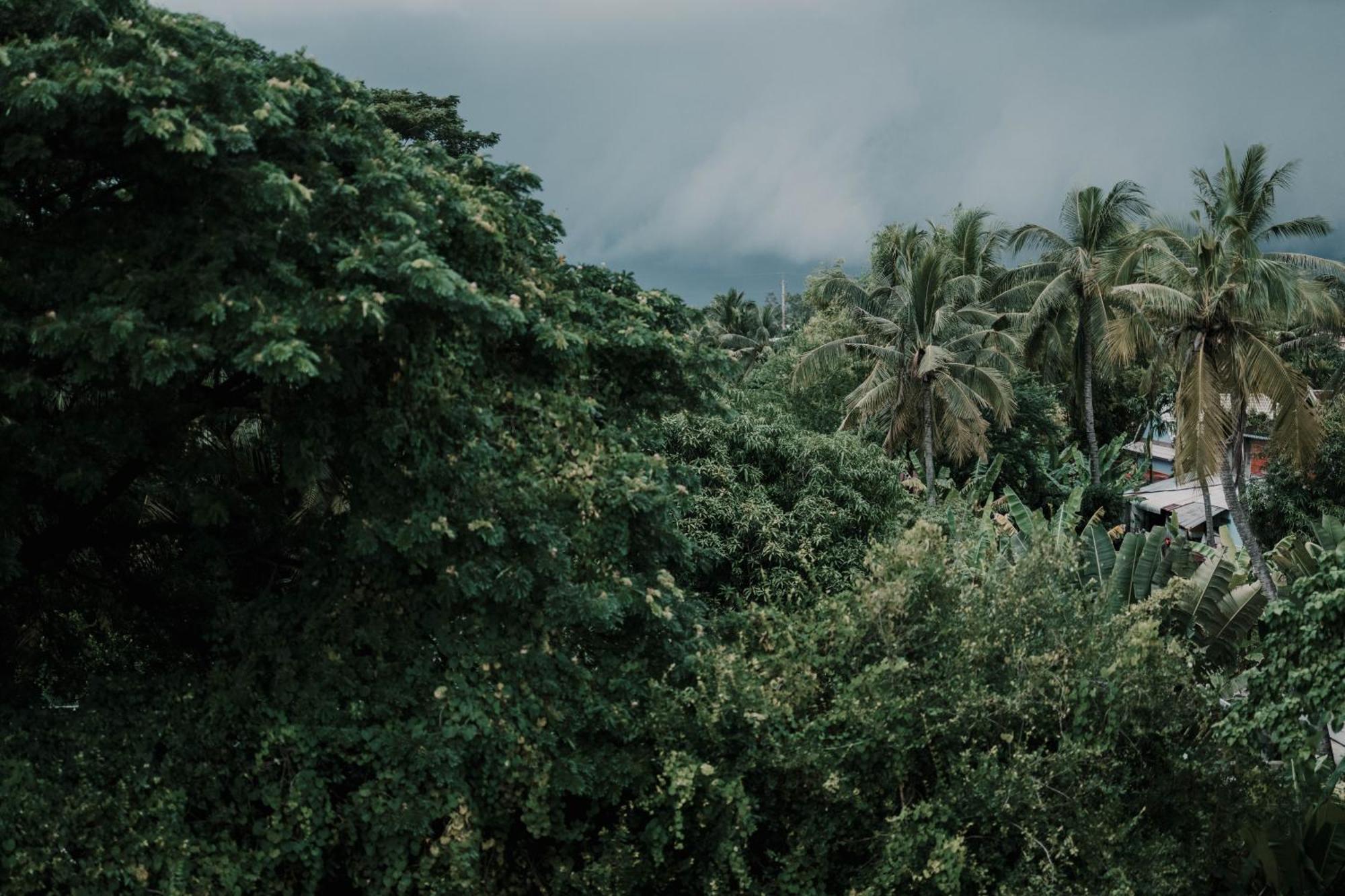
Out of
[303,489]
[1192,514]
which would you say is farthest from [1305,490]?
[303,489]

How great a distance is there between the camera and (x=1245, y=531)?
20047mm

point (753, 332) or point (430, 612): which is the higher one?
point (753, 332)

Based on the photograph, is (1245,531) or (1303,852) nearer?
(1303,852)

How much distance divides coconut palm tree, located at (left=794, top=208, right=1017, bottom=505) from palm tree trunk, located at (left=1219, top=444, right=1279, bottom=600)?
6.12 metres

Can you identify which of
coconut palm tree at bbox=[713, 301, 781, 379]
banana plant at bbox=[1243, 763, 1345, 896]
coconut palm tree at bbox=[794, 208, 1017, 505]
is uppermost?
coconut palm tree at bbox=[713, 301, 781, 379]

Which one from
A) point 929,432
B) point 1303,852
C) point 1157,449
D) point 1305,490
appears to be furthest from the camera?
point 1157,449

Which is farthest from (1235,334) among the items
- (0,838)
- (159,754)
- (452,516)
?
(0,838)

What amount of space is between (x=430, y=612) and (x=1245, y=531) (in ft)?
52.9

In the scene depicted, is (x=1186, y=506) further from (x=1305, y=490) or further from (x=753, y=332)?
(x=753, y=332)

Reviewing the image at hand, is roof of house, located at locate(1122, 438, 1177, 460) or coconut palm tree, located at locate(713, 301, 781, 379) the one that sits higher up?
coconut palm tree, located at locate(713, 301, 781, 379)

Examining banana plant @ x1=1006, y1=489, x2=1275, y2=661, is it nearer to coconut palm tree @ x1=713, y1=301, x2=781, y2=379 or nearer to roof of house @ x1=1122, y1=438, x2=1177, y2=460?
roof of house @ x1=1122, y1=438, x2=1177, y2=460

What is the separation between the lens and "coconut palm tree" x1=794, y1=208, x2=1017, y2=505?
91.6 ft

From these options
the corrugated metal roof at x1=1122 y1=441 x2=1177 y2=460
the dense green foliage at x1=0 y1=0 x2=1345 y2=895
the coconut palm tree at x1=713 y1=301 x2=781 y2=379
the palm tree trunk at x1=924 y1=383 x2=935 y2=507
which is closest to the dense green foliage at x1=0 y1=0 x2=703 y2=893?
the dense green foliage at x1=0 y1=0 x2=1345 y2=895

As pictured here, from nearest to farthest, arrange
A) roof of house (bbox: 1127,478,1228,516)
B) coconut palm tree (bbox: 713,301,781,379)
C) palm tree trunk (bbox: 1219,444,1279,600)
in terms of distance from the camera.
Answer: palm tree trunk (bbox: 1219,444,1279,600) → roof of house (bbox: 1127,478,1228,516) → coconut palm tree (bbox: 713,301,781,379)
